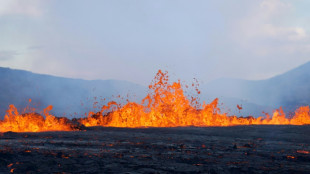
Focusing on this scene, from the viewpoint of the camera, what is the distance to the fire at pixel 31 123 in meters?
12.7

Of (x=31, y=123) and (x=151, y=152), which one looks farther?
(x=31, y=123)

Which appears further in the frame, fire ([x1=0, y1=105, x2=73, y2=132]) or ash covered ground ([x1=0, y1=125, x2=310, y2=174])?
fire ([x1=0, y1=105, x2=73, y2=132])

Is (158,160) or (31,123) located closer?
(158,160)

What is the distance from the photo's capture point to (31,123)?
508 inches

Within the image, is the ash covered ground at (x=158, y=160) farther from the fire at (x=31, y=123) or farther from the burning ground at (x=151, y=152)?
the fire at (x=31, y=123)

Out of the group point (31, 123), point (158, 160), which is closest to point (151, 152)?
point (158, 160)

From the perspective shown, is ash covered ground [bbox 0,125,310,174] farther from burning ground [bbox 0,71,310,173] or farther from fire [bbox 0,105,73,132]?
fire [bbox 0,105,73,132]

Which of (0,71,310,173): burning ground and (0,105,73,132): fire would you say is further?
(0,105,73,132): fire

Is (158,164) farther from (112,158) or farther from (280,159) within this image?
(280,159)

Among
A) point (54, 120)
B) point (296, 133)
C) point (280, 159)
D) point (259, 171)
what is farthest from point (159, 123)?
point (259, 171)

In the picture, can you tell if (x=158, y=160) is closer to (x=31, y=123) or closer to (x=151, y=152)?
(x=151, y=152)

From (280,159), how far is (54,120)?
9.46 m

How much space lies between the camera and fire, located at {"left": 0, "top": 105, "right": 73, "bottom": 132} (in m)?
12.7

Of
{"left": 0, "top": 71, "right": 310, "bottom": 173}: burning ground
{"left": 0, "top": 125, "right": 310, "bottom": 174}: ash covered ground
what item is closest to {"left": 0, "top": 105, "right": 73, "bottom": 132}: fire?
{"left": 0, "top": 71, "right": 310, "bottom": 173}: burning ground
